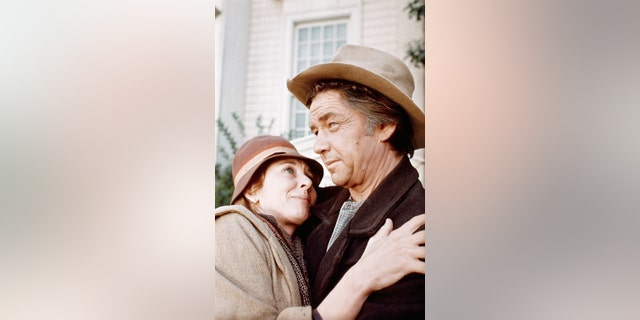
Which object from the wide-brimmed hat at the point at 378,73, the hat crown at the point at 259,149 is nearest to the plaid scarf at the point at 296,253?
the hat crown at the point at 259,149

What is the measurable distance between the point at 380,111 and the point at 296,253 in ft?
3.31

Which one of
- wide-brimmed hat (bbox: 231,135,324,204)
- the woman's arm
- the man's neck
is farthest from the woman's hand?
wide-brimmed hat (bbox: 231,135,324,204)

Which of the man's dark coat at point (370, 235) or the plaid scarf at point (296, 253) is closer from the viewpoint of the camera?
the man's dark coat at point (370, 235)

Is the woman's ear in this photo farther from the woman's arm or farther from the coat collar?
the woman's arm

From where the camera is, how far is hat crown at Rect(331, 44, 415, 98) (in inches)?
146

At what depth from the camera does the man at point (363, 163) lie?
144 inches

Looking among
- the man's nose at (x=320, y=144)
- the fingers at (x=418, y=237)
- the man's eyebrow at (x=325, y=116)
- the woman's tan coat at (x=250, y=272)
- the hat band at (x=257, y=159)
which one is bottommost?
the woman's tan coat at (x=250, y=272)

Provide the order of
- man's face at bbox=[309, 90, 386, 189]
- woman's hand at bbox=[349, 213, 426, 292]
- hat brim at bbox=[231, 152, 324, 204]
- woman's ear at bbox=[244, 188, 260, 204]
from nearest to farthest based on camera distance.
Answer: woman's hand at bbox=[349, 213, 426, 292], man's face at bbox=[309, 90, 386, 189], hat brim at bbox=[231, 152, 324, 204], woman's ear at bbox=[244, 188, 260, 204]

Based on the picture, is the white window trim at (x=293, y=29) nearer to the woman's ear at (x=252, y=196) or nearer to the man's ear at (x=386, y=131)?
the woman's ear at (x=252, y=196)

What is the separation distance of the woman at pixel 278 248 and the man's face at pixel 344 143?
0.12 meters

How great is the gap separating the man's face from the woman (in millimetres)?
121

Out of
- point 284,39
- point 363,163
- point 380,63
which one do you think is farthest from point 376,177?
point 284,39
